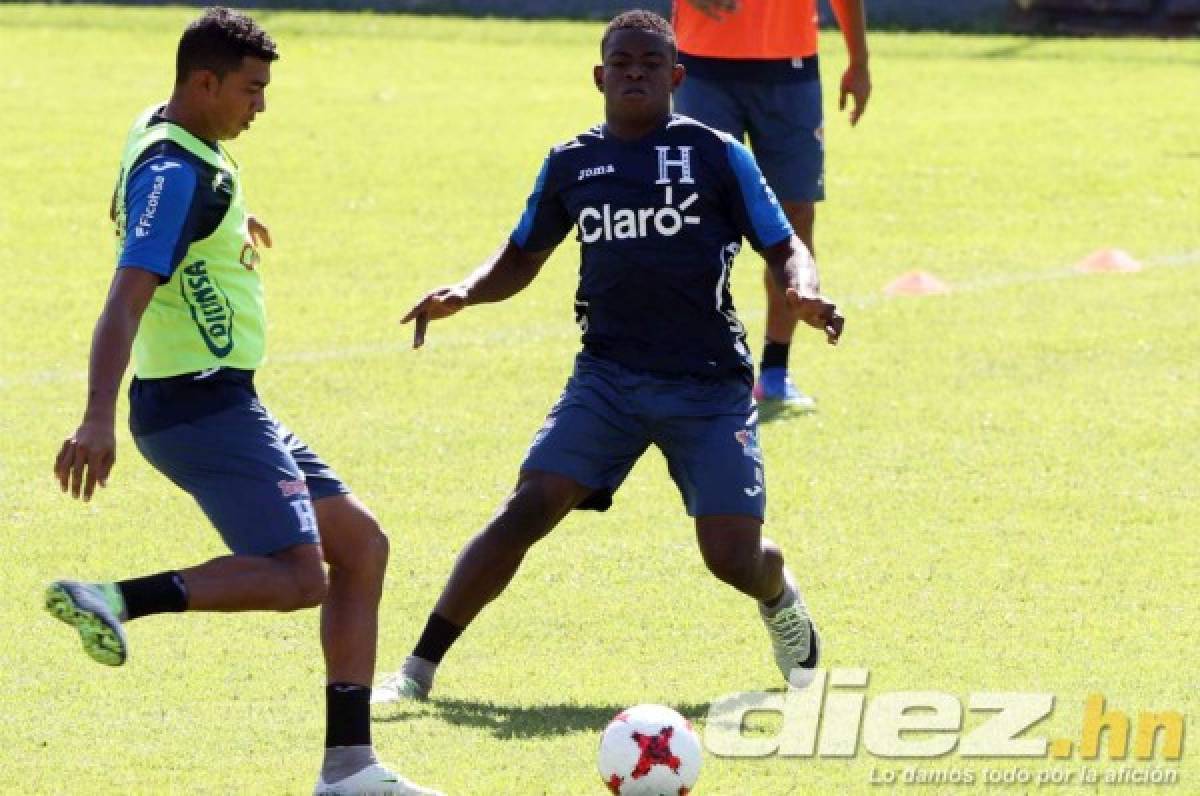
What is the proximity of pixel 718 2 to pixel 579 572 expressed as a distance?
12.1ft

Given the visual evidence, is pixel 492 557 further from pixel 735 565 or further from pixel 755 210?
pixel 755 210

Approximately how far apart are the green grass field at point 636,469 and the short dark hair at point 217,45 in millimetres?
1857

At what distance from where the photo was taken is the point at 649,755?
6.16 meters

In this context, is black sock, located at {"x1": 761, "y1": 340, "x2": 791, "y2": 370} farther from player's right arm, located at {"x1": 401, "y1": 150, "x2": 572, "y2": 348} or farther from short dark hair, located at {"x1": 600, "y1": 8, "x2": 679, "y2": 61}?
short dark hair, located at {"x1": 600, "y1": 8, "x2": 679, "y2": 61}

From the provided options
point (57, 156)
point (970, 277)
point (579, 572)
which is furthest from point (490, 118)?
point (579, 572)

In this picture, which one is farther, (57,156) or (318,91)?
(318,91)

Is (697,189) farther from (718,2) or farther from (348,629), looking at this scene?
(718,2)

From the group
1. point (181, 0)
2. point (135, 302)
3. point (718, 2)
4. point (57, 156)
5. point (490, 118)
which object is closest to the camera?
point (135, 302)

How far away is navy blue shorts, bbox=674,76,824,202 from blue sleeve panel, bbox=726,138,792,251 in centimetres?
449

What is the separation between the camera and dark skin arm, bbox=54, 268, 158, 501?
6.01 metres

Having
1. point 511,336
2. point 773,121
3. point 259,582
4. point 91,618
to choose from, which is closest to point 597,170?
point 259,582

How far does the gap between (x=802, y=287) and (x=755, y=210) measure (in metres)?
0.47

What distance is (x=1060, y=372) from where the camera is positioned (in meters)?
12.3

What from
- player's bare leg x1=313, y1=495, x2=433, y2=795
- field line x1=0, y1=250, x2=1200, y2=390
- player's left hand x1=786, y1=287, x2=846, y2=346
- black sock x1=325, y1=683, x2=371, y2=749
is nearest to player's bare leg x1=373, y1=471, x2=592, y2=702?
player's bare leg x1=313, y1=495, x2=433, y2=795
